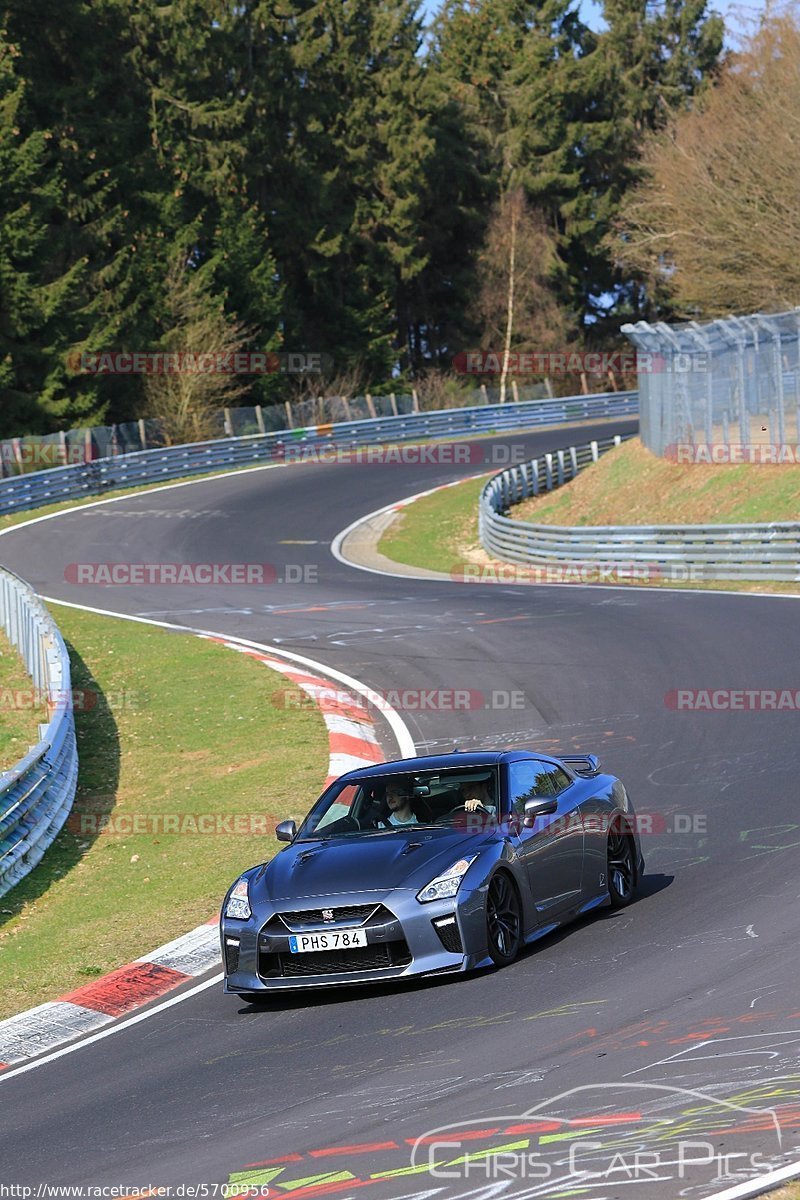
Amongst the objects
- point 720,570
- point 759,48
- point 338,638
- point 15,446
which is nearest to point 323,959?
point 338,638

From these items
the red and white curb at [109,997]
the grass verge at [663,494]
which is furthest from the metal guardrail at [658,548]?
the red and white curb at [109,997]

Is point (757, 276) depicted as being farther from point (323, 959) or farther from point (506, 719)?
point (323, 959)

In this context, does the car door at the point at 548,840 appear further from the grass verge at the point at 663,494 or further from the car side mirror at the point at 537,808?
the grass verge at the point at 663,494

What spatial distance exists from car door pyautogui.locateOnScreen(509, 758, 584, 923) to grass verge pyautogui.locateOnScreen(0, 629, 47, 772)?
7855mm

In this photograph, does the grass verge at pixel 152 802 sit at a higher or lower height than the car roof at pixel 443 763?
lower

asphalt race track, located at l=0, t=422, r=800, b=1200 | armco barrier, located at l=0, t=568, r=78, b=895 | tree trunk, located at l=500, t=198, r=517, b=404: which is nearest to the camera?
asphalt race track, located at l=0, t=422, r=800, b=1200

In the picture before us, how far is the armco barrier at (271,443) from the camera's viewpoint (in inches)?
1842

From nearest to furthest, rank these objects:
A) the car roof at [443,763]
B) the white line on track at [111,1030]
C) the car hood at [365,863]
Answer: the white line on track at [111,1030], the car hood at [365,863], the car roof at [443,763]

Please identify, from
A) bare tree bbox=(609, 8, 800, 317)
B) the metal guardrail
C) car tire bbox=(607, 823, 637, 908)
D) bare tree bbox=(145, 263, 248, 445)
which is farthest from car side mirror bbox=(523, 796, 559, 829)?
bare tree bbox=(145, 263, 248, 445)

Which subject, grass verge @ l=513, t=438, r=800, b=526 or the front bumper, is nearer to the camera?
the front bumper

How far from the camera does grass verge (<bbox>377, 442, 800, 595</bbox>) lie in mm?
31781

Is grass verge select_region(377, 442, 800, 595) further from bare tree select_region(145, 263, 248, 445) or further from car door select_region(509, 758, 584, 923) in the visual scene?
car door select_region(509, 758, 584, 923)

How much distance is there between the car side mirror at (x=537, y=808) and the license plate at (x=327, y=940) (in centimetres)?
140

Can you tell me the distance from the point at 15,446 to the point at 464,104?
4989 centimetres
